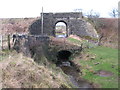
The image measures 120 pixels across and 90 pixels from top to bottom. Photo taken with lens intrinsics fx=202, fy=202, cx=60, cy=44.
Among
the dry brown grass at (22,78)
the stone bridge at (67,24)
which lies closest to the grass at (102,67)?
the dry brown grass at (22,78)

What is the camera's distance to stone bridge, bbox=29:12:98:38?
3619 centimetres

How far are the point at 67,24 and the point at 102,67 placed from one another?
59.1 feet

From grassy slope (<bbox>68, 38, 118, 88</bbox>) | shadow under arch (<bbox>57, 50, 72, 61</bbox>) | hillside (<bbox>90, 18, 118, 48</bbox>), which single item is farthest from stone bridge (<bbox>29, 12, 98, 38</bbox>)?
grassy slope (<bbox>68, 38, 118, 88</bbox>)

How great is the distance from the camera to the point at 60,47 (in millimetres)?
27734

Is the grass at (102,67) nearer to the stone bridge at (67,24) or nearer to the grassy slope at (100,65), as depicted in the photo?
the grassy slope at (100,65)

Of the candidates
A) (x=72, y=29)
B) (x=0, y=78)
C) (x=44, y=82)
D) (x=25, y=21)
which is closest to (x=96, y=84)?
(x=44, y=82)

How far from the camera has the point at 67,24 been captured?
120ft

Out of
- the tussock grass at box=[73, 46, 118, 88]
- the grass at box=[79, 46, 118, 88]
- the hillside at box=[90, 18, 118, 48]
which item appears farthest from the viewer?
the hillside at box=[90, 18, 118, 48]

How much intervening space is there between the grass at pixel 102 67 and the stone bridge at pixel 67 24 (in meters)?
10.2

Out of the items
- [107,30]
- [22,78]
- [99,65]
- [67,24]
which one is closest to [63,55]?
[67,24]

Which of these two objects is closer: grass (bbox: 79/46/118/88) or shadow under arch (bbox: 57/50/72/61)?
grass (bbox: 79/46/118/88)

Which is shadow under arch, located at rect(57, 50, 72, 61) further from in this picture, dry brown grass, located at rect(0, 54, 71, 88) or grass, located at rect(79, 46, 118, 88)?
dry brown grass, located at rect(0, 54, 71, 88)

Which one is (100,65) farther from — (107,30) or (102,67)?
(107,30)

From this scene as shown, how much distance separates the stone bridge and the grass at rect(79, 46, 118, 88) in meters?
10.2
